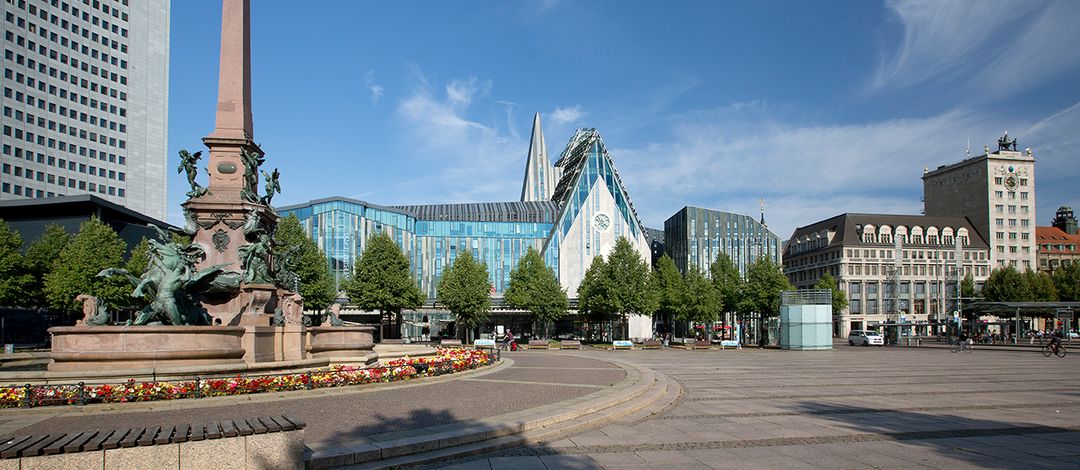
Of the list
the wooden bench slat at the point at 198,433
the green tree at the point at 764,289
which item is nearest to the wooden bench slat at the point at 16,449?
the wooden bench slat at the point at 198,433

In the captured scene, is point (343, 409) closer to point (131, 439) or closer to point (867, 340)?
point (131, 439)

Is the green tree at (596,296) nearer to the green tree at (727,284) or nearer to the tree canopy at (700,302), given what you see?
the tree canopy at (700,302)

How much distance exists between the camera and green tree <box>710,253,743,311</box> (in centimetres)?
7150

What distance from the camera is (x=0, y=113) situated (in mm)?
84312

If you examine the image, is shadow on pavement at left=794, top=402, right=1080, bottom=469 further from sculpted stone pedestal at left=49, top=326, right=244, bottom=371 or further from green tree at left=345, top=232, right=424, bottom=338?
green tree at left=345, top=232, right=424, bottom=338

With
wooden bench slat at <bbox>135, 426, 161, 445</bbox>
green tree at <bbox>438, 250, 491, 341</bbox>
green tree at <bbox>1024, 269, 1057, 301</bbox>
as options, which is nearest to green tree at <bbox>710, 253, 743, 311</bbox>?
green tree at <bbox>438, 250, 491, 341</bbox>

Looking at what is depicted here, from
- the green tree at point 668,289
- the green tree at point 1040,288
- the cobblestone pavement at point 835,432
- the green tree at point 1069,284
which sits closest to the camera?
the cobblestone pavement at point 835,432

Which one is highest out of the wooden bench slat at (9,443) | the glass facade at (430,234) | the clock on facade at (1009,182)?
the clock on facade at (1009,182)

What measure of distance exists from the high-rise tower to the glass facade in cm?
4961

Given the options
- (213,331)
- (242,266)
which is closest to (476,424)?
(213,331)

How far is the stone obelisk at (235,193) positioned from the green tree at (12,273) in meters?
31.9

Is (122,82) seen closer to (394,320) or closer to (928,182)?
(394,320)

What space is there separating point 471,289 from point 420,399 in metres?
48.7

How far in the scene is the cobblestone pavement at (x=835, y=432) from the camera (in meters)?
10.1
